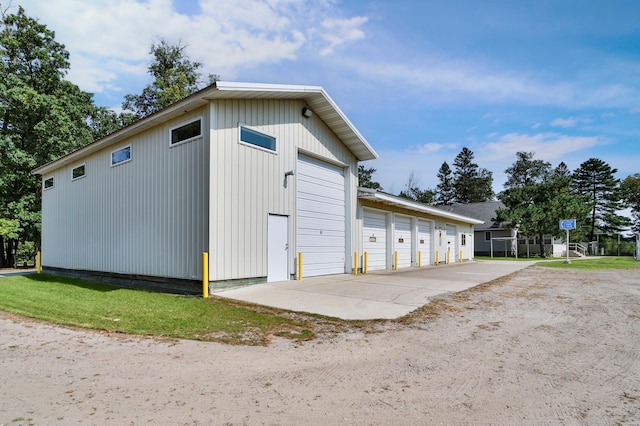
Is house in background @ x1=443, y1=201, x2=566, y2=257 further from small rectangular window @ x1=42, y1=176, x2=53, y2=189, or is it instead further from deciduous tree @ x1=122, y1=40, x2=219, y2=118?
small rectangular window @ x1=42, y1=176, x2=53, y2=189

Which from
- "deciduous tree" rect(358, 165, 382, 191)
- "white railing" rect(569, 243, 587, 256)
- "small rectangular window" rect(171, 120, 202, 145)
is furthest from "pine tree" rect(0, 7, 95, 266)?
"white railing" rect(569, 243, 587, 256)

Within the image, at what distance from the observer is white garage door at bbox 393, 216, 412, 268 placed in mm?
17797

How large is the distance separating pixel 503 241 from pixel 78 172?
3638 centimetres

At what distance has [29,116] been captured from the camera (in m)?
21.0

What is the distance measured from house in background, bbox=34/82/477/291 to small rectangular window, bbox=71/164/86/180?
0.11 meters

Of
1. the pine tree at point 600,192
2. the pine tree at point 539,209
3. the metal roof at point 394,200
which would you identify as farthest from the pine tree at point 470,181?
the metal roof at point 394,200

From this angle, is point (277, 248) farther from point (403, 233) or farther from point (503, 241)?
point (503, 241)

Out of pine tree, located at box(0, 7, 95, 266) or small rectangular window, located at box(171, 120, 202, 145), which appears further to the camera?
pine tree, located at box(0, 7, 95, 266)

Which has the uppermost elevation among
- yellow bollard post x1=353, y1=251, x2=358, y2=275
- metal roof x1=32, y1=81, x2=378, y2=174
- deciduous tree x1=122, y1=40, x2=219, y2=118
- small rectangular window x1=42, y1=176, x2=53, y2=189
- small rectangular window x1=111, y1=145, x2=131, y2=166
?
deciduous tree x1=122, y1=40, x2=219, y2=118

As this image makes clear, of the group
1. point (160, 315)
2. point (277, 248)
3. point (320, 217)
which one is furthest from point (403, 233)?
point (160, 315)

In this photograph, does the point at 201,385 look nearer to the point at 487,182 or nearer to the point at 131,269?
the point at 131,269

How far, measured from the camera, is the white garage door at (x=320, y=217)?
11.9m

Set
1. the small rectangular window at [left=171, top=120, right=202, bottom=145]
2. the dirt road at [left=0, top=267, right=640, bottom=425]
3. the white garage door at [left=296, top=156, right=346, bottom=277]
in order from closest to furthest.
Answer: the dirt road at [left=0, top=267, right=640, bottom=425], the small rectangular window at [left=171, top=120, right=202, bottom=145], the white garage door at [left=296, top=156, right=346, bottom=277]

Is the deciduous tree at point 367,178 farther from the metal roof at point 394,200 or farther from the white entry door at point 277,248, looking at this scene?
the white entry door at point 277,248
